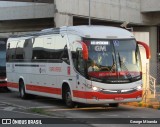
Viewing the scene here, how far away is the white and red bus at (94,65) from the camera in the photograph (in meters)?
16.8

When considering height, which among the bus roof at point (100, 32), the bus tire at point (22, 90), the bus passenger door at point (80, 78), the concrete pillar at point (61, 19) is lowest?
the bus tire at point (22, 90)

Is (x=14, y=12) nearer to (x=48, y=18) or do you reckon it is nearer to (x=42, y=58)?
(x=48, y=18)

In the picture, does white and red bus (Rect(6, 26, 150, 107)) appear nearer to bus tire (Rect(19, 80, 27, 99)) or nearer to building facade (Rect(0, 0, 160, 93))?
bus tire (Rect(19, 80, 27, 99))

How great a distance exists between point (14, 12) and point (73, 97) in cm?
3110

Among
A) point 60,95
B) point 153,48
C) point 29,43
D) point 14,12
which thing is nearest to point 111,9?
point 153,48

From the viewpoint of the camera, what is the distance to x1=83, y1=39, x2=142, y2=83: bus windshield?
664 inches

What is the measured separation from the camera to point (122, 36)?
57.8 feet

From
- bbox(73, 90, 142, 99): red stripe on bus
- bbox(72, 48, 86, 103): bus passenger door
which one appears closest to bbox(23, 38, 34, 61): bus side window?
bbox(72, 48, 86, 103): bus passenger door

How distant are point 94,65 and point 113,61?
0.72 metres

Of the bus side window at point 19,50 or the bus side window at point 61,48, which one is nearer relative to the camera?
the bus side window at point 61,48

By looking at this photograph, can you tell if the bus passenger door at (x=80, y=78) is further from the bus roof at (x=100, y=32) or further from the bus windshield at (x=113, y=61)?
the bus roof at (x=100, y=32)

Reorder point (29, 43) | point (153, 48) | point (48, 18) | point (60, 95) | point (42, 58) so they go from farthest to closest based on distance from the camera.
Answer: point (48, 18) < point (153, 48) < point (29, 43) < point (42, 58) < point (60, 95)

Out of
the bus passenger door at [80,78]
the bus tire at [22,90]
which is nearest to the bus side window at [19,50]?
the bus tire at [22,90]

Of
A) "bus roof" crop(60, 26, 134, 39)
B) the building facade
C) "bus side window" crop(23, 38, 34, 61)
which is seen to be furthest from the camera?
the building facade
